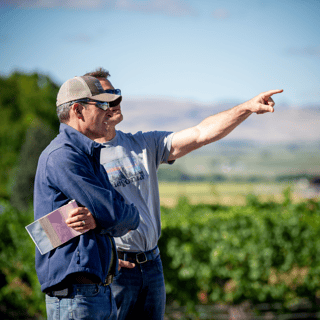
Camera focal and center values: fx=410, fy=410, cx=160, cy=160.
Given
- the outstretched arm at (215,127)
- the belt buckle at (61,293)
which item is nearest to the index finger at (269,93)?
the outstretched arm at (215,127)

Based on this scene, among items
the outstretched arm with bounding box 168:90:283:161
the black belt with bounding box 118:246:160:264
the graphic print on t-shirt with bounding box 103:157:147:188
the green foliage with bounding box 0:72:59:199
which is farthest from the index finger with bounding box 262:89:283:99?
the green foliage with bounding box 0:72:59:199

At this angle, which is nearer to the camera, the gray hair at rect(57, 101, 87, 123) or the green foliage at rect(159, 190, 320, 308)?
the gray hair at rect(57, 101, 87, 123)

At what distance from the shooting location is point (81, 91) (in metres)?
2.33

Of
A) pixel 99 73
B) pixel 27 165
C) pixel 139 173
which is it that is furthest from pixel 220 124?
pixel 27 165

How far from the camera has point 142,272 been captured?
2852 mm

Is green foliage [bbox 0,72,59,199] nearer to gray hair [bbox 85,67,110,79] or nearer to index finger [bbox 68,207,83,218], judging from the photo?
gray hair [bbox 85,67,110,79]

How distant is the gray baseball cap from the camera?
232 cm

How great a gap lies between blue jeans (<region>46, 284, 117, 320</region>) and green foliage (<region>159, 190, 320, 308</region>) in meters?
3.96

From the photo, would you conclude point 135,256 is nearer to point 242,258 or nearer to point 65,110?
point 65,110

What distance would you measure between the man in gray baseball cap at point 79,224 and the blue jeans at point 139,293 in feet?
1.73

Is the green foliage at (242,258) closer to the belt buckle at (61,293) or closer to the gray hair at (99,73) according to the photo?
the gray hair at (99,73)

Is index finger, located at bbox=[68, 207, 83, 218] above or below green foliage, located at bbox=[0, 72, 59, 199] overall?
below

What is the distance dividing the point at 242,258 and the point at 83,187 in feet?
15.0

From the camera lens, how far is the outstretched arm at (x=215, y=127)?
2.85m
